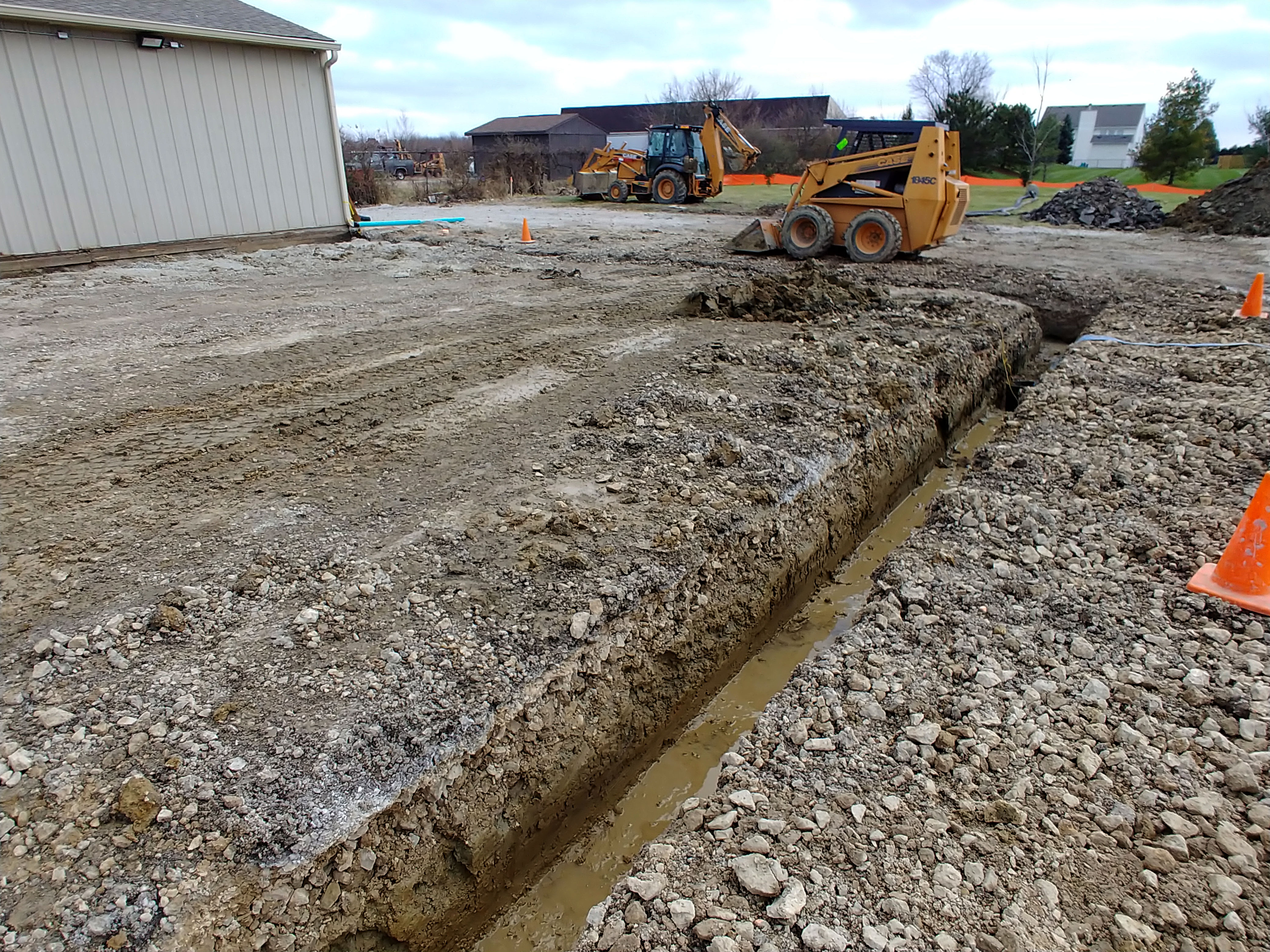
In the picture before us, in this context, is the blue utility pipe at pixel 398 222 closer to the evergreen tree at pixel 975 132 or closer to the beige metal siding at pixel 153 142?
the beige metal siding at pixel 153 142

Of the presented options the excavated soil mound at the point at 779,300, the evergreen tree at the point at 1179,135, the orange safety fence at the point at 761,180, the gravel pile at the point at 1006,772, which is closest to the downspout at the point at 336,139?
the excavated soil mound at the point at 779,300

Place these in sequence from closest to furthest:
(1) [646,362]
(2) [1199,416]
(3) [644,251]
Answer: (2) [1199,416] → (1) [646,362] → (3) [644,251]

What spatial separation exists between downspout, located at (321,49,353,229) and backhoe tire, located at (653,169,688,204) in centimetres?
1121

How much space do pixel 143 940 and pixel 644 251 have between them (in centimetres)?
1145

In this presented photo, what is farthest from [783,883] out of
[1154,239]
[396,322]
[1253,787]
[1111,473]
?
[1154,239]

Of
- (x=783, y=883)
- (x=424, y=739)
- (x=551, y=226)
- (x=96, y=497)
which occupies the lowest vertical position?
(x=783, y=883)

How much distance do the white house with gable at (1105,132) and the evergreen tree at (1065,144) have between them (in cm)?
1028

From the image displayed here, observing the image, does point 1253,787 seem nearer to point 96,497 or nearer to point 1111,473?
point 1111,473

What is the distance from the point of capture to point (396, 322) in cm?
725

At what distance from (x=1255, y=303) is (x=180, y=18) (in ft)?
45.7

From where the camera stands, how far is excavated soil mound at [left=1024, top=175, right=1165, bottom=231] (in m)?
17.6

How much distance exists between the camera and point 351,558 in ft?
10.9

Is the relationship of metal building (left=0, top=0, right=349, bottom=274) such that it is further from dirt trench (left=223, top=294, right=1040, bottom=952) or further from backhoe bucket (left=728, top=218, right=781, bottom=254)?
dirt trench (left=223, top=294, right=1040, bottom=952)

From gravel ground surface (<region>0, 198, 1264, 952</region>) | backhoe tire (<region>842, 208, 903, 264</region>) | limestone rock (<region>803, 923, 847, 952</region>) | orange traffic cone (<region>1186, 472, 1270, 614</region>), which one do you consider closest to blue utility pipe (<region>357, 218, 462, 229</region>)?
gravel ground surface (<region>0, 198, 1264, 952</region>)
